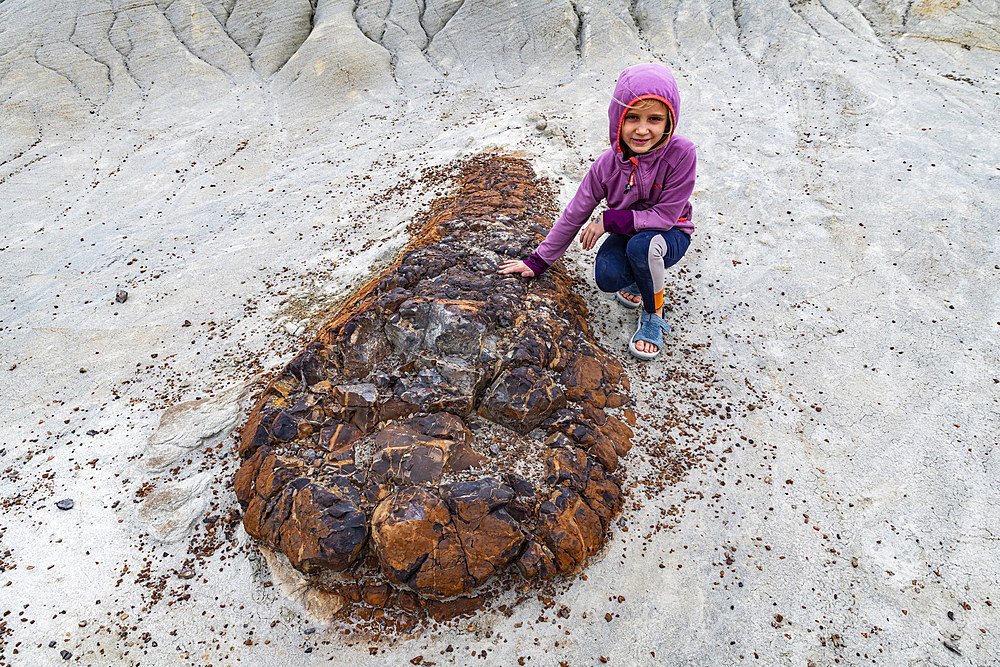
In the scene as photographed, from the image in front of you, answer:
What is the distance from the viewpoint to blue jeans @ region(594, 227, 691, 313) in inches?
148

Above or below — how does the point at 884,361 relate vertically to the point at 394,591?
above

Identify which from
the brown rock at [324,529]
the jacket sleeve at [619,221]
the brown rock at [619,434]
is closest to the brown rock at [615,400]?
the brown rock at [619,434]

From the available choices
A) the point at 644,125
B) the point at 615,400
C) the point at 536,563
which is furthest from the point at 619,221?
the point at 536,563

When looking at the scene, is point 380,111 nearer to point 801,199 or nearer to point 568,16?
point 568,16

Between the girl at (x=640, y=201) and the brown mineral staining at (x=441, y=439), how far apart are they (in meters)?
0.40

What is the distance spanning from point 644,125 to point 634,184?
1.53 ft

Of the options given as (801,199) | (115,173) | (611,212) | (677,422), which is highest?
(611,212)

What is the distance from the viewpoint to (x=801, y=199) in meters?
5.96

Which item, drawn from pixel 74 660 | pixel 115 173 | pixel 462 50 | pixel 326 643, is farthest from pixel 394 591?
pixel 462 50

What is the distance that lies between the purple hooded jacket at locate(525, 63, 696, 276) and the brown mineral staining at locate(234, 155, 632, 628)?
0.64 meters

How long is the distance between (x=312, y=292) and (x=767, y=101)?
728 centimetres

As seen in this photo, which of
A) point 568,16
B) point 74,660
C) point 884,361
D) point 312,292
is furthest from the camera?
point 568,16

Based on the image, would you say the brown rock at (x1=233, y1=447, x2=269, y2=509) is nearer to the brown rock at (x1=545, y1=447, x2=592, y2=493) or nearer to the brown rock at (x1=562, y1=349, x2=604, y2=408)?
the brown rock at (x1=545, y1=447, x2=592, y2=493)

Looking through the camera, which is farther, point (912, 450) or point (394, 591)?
point (912, 450)
